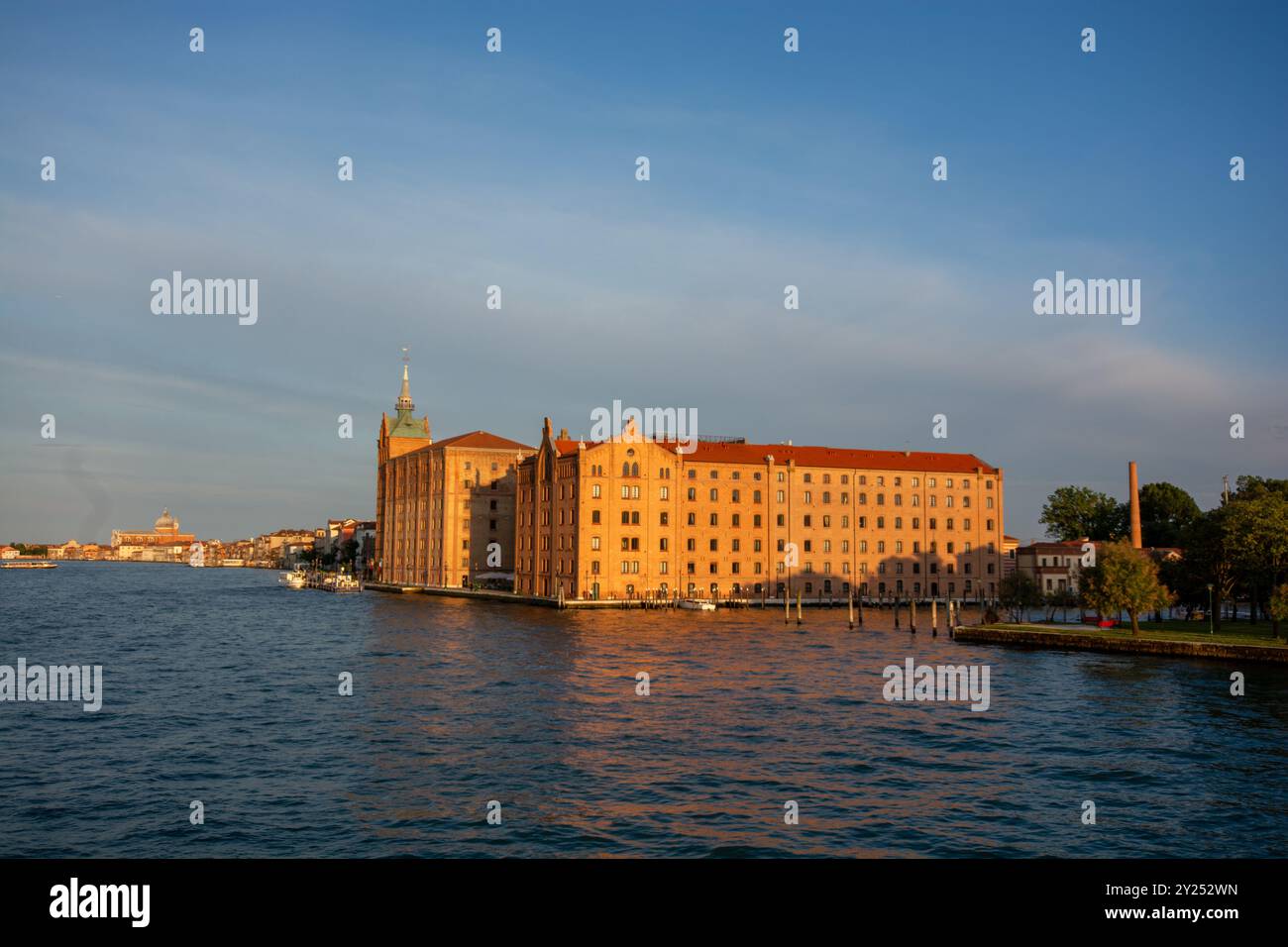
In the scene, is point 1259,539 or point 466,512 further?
point 466,512

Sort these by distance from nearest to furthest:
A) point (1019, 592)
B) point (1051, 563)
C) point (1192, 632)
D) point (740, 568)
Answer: point (1192, 632), point (1019, 592), point (740, 568), point (1051, 563)

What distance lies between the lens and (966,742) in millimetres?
35062

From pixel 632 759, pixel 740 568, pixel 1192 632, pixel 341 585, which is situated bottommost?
pixel 632 759

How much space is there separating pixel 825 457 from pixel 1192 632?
56.0 metres

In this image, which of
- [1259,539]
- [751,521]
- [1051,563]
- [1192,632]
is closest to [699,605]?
[751,521]

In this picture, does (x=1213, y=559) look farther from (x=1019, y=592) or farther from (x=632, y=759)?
(x=632, y=759)

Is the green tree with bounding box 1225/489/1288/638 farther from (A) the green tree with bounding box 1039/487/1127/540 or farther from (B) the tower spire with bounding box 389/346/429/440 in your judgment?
(B) the tower spire with bounding box 389/346/429/440

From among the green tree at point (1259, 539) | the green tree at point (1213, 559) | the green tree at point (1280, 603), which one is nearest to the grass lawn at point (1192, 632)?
the green tree at point (1280, 603)

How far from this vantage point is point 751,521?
116875mm

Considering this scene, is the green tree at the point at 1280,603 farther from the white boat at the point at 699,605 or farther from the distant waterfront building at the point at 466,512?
the distant waterfront building at the point at 466,512

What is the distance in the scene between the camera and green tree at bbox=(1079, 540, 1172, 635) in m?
71.5

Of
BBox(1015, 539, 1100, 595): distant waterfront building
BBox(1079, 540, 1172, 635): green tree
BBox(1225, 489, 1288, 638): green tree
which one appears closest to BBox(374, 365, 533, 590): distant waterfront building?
BBox(1015, 539, 1100, 595): distant waterfront building

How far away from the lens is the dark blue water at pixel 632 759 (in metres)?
23.1
